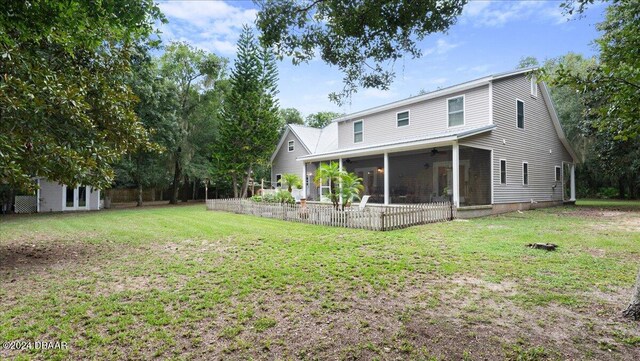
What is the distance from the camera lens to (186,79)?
26.9 meters

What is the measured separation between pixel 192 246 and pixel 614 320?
7675mm

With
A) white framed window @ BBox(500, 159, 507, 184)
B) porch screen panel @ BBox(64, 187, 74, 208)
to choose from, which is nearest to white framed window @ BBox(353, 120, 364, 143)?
white framed window @ BBox(500, 159, 507, 184)

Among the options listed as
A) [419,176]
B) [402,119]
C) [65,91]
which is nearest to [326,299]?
[65,91]

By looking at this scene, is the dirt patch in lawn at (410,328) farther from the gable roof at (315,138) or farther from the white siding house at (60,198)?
the white siding house at (60,198)

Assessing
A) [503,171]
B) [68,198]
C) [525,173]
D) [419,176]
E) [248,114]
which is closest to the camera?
[503,171]

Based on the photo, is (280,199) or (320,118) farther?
(320,118)

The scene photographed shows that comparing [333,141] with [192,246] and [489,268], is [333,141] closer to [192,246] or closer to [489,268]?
[192,246]

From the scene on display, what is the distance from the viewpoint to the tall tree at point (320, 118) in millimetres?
47625

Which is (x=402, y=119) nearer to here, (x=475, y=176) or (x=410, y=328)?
(x=475, y=176)

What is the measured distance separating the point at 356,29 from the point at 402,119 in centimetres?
1384

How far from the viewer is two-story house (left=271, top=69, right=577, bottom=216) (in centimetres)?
1470

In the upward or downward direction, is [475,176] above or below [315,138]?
below

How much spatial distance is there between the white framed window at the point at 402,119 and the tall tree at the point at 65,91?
43.9ft

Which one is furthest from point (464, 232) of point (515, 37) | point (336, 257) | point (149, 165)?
point (149, 165)
